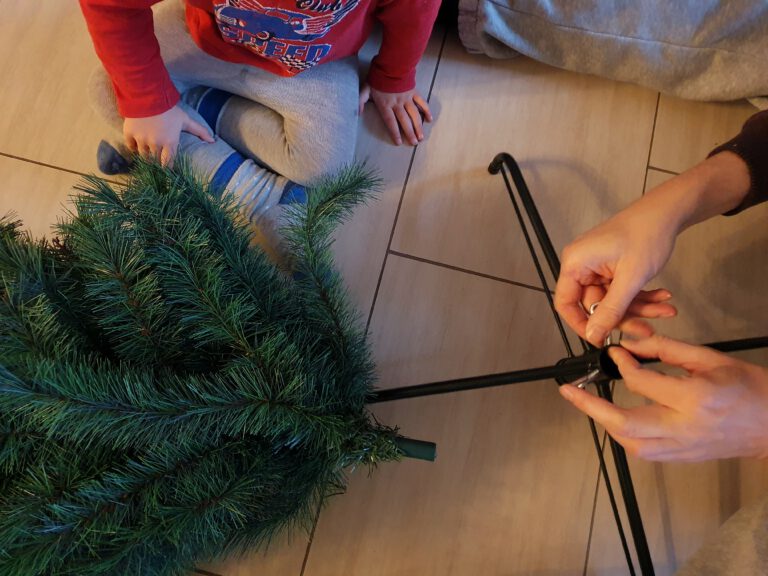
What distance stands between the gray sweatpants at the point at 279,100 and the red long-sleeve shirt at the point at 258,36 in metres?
0.02

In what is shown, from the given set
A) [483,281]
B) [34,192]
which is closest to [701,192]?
[483,281]

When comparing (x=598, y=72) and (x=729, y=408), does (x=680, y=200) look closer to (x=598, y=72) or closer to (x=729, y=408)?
(x=729, y=408)

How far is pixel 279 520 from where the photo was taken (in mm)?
619

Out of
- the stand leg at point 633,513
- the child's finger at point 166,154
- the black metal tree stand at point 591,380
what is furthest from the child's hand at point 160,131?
the stand leg at point 633,513

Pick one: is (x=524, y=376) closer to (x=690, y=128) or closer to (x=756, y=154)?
(x=756, y=154)

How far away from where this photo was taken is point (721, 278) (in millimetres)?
954

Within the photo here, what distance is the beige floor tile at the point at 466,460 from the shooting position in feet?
2.76

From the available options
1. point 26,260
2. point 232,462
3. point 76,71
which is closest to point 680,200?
point 232,462

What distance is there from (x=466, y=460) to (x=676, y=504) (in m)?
0.33

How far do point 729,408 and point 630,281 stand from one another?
0.16 meters

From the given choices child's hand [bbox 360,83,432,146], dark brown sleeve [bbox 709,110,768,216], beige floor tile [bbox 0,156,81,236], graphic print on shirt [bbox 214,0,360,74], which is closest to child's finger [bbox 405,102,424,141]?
child's hand [bbox 360,83,432,146]

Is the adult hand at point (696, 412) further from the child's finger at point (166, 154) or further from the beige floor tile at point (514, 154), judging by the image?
the child's finger at point (166, 154)

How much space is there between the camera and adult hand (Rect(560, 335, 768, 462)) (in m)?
0.51

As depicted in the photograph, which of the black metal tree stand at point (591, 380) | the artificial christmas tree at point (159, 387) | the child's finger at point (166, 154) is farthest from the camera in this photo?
the child's finger at point (166, 154)
